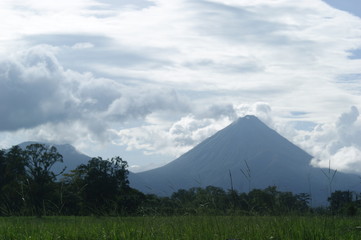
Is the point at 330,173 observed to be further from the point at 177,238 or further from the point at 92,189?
the point at 92,189

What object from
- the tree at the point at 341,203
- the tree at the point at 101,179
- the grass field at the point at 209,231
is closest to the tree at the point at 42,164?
the tree at the point at 101,179

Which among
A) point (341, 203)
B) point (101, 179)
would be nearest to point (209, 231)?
point (341, 203)

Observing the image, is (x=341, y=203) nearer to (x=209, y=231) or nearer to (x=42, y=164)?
(x=209, y=231)

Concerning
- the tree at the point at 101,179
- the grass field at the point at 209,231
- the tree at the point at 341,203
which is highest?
the tree at the point at 101,179

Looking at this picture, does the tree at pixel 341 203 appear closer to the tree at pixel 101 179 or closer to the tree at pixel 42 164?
the tree at pixel 101 179

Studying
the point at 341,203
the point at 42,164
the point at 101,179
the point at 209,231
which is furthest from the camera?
the point at 42,164

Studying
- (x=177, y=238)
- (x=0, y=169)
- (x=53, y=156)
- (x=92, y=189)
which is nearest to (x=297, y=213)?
(x=177, y=238)

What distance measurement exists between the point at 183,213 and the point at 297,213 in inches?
133

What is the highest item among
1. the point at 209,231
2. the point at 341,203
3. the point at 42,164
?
the point at 42,164

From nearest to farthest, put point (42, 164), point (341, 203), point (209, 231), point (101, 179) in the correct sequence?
1. point (209, 231)
2. point (341, 203)
3. point (101, 179)
4. point (42, 164)

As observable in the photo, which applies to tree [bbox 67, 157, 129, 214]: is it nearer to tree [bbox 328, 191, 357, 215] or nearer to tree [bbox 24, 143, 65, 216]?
tree [bbox 24, 143, 65, 216]

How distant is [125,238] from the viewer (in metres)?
9.57

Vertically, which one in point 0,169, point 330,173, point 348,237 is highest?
point 0,169

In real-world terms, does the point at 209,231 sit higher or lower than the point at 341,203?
lower
